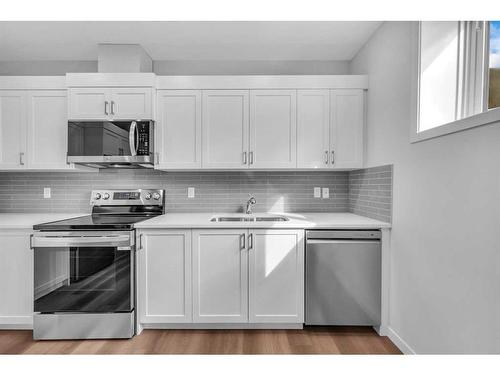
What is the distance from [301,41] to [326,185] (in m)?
1.38

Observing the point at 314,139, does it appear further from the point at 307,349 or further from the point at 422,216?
the point at 307,349

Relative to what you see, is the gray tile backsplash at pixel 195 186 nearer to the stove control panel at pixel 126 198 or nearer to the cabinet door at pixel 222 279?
the stove control panel at pixel 126 198

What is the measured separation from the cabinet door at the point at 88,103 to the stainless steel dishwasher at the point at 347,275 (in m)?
2.08

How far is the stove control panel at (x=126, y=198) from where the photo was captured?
3102 mm

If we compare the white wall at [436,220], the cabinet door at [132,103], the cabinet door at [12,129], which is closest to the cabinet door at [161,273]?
the cabinet door at [132,103]

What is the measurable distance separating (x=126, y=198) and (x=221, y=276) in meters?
1.31

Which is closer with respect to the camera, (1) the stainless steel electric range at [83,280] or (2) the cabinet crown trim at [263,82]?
(1) the stainless steel electric range at [83,280]

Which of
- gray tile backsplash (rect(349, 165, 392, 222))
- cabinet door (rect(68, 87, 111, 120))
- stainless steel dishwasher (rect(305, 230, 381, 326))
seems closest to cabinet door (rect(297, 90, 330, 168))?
gray tile backsplash (rect(349, 165, 392, 222))

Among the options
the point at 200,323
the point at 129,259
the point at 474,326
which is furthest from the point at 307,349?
the point at 129,259

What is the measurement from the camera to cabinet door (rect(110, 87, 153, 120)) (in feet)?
9.01

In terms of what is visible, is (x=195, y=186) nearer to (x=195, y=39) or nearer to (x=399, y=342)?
(x=195, y=39)

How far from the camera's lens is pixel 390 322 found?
2383 mm

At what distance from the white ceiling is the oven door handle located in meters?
1.68

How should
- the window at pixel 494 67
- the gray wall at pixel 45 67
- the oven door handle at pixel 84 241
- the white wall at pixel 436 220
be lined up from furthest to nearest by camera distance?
1. the gray wall at pixel 45 67
2. the oven door handle at pixel 84 241
3. the window at pixel 494 67
4. the white wall at pixel 436 220
